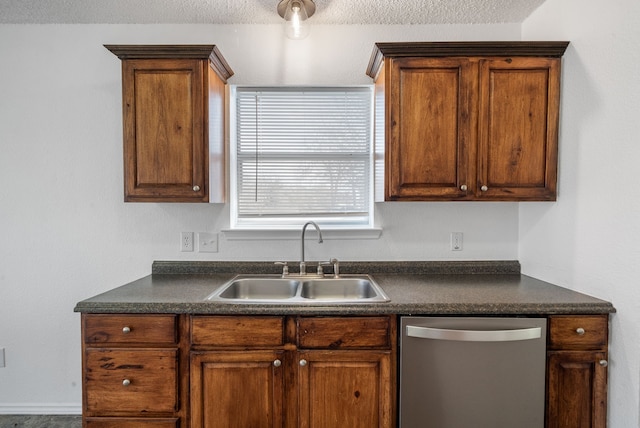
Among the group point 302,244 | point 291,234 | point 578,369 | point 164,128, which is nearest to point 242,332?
point 302,244

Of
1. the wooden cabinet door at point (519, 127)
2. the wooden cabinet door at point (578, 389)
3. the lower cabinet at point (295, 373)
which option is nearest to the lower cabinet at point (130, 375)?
the lower cabinet at point (295, 373)

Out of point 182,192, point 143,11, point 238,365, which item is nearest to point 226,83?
point 143,11

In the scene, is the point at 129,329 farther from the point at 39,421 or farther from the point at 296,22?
the point at 296,22

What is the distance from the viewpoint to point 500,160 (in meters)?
1.88

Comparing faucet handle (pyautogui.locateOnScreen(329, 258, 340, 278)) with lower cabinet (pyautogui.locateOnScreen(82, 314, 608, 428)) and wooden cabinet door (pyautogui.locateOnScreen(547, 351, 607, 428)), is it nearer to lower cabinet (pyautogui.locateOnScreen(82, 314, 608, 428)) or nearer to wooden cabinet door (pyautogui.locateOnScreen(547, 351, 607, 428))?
lower cabinet (pyautogui.locateOnScreen(82, 314, 608, 428))

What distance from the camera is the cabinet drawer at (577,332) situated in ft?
5.12

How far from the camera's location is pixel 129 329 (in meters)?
1.58

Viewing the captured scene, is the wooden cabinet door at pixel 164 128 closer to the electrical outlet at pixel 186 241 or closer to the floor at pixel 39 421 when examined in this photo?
the electrical outlet at pixel 186 241

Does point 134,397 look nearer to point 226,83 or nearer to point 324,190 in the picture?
point 324,190

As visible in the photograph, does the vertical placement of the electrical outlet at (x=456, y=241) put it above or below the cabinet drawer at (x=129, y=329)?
above

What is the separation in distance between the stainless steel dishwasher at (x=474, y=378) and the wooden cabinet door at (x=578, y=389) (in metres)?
0.09

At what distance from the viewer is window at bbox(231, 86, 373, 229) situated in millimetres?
2283

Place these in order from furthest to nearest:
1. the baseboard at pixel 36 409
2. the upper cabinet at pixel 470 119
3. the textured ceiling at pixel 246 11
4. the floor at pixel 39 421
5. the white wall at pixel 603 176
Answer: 1. the baseboard at pixel 36 409
2. the floor at pixel 39 421
3. the textured ceiling at pixel 246 11
4. the upper cabinet at pixel 470 119
5. the white wall at pixel 603 176

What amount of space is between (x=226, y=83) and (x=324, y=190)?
931mm
